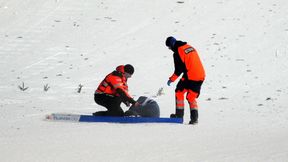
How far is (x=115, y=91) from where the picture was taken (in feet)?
32.1

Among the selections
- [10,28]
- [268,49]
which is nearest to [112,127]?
[268,49]

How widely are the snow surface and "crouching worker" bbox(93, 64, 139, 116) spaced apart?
2.77 feet

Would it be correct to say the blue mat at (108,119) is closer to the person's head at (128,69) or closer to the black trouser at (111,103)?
the black trouser at (111,103)

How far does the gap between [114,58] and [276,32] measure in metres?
6.50

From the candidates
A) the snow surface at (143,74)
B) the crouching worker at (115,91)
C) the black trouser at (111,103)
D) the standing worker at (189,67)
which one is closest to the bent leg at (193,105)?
the standing worker at (189,67)

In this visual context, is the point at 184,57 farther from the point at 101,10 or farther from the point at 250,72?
the point at 101,10

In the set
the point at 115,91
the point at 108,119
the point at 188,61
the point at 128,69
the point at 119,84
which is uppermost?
the point at 188,61

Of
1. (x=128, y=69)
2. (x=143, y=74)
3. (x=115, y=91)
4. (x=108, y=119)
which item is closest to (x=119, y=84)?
(x=115, y=91)

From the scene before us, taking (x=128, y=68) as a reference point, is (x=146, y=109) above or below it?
below

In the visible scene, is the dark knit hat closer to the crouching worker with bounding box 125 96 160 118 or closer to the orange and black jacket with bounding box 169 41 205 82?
the crouching worker with bounding box 125 96 160 118

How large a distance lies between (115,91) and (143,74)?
22.5ft

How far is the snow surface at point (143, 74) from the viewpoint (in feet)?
21.2

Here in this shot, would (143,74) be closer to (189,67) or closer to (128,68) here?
(128,68)

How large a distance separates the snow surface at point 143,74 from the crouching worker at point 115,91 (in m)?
0.85
